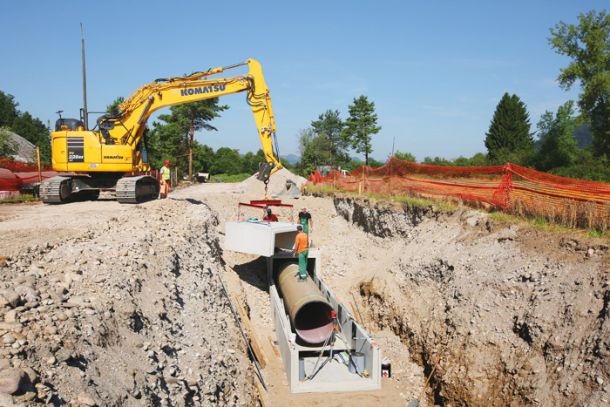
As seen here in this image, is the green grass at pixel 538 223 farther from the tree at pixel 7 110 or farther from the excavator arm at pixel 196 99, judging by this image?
the tree at pixel 7 110

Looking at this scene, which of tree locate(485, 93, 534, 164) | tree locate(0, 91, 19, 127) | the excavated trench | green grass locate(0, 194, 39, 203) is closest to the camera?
the excavated trench

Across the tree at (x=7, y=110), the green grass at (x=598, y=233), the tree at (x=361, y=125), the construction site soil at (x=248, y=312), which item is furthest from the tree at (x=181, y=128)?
the tree at (x=7, y=110)

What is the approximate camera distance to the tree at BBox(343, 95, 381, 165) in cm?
5044

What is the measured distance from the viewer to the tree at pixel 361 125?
50.4 meters

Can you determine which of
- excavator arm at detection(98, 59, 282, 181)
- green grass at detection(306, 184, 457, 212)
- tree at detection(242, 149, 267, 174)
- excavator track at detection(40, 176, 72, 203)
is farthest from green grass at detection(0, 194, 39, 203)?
tree at detection(242, 149, 267, 174)

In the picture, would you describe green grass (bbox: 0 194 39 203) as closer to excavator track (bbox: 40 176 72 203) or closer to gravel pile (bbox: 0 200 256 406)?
excavator track (bbox: 40 176 72 203)

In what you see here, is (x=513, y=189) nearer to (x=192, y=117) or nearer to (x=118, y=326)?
(x=118, y=326)

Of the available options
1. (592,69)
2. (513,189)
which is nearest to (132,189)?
(513,189)

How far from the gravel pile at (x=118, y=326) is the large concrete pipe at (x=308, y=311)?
173 cm

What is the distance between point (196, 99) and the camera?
15.8 m

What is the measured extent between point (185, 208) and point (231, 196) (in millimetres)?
6982

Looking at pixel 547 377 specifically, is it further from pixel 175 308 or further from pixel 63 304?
pixel 63 304

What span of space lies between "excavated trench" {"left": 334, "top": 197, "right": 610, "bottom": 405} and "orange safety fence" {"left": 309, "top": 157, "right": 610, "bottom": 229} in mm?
718

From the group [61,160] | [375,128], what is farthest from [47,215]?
[375,128]
